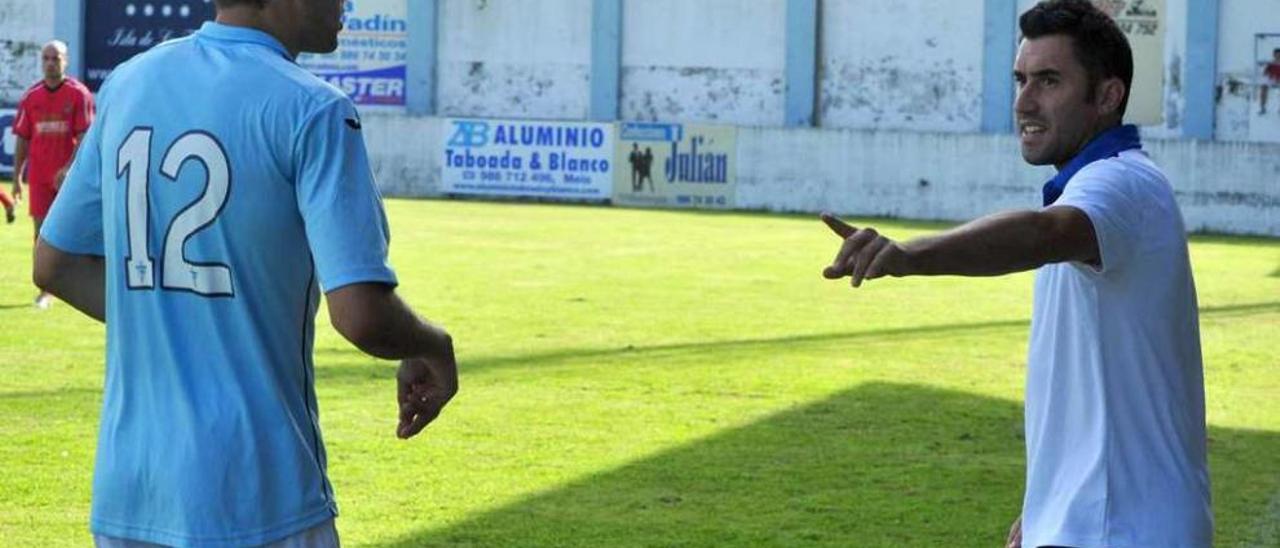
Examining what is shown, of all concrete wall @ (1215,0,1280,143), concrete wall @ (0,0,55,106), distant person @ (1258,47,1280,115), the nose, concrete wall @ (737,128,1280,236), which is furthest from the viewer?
concrete wall @ (0,0,55,106)

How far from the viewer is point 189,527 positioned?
13.9 ft

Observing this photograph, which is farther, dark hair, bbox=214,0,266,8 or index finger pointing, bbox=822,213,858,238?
dark hair, bbox=214,0,266,8

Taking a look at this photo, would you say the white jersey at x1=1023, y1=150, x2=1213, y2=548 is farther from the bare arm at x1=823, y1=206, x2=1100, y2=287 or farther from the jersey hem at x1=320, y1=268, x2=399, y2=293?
the jersey hem at x1=320, y1=268, x2=399, y2=293

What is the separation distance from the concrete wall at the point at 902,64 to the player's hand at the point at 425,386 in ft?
128

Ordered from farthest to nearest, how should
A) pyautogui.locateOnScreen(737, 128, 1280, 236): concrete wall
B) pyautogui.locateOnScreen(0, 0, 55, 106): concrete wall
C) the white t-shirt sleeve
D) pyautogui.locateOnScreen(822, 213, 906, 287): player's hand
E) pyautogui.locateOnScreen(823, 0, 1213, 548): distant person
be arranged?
pyautogui.locateOnScreen(0, 0, 55, 106): concrete wall → pyautogui.locateOnScreen(737, 128, 1280, 236): concrete wall → pyautogui.locateOnScreen(823, 0, 1213, 548): distant person → the white t-shirt sleeve → pyautogui.locateOnScreen(822, 213, 906, 287): player's hand

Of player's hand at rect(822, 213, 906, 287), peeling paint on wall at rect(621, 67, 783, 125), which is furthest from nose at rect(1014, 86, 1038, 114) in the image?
peeling paint on wall at rect(621, 67, 783, 125)

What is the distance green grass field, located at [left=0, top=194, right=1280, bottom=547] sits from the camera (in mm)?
10102

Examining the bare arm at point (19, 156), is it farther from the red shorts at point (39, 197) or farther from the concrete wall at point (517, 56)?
the concrete wall at point (517, 56)

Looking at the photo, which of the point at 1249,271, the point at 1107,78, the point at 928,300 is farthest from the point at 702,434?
the point at 1249,271

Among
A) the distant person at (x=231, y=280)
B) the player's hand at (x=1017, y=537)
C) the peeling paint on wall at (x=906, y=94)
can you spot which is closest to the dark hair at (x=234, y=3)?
the distant person at (x=231, y=280)

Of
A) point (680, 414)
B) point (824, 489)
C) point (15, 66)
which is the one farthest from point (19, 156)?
point (15, 66)

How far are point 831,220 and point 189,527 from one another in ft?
4.29

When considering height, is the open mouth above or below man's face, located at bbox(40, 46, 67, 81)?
below

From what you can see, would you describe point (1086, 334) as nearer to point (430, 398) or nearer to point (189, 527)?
point (430, 398)
